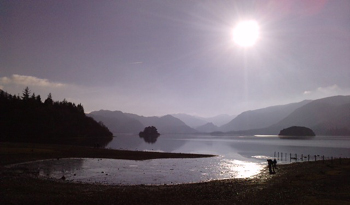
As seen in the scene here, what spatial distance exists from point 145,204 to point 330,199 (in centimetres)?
1705

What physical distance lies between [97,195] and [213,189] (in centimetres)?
1319

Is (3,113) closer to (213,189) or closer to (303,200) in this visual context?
(213,189)

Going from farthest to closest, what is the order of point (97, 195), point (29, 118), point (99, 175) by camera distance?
1. point (29, 118)
2. point (99, 175)
3. point (97, 195)

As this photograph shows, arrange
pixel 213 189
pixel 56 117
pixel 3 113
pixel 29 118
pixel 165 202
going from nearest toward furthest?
pixel 165 202
pixel 213 189
pixel 3 113
pixel 29 118
pixel 56 117

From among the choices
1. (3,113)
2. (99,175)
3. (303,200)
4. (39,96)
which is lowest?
(99,175)

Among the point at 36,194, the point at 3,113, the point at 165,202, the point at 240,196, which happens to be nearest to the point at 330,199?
the point at 240,196

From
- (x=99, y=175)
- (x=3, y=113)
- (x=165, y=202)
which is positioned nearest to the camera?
(x=165, y=202)

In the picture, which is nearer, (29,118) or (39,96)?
(29,118)

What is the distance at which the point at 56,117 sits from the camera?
586 feet

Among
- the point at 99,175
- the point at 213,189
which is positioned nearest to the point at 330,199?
the point at 213,189

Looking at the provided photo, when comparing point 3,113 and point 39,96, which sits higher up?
point 39,96

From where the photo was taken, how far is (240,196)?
22.2 metres

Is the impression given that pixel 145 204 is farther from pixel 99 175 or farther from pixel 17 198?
pixel 99 175

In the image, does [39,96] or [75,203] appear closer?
[75,203]
